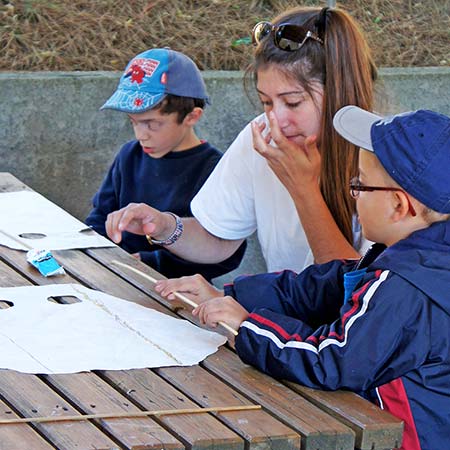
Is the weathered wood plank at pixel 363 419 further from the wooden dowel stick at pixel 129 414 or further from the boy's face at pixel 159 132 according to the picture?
the boy's face at pixel 159 132

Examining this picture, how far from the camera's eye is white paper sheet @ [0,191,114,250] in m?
3.29

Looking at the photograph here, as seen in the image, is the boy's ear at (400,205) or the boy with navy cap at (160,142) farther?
the boy with navy cap at (160,142)

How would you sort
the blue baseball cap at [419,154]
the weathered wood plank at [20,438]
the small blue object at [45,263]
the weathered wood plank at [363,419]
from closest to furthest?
the weathered wood plank at [20,438], the weathered wood plank at [363,419], the blue baseball cap at [419,154], the small blue object at [45,263]

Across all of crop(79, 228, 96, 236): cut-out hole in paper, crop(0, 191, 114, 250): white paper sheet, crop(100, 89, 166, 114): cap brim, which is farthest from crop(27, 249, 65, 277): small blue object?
crop(100, 89, 166, 114): cap brim

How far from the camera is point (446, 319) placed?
217cm

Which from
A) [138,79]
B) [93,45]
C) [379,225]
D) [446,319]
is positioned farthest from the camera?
[93,45]

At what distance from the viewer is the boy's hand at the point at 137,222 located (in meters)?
3.17

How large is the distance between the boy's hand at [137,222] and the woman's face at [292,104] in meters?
0.49

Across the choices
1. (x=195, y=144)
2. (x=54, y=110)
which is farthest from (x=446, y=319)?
(x=54, y=110)

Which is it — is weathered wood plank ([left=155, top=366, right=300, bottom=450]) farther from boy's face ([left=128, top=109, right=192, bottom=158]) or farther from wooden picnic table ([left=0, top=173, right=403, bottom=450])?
boy's face ([left=128, top=109, right=192, bottom=158])

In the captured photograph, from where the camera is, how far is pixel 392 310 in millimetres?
2160

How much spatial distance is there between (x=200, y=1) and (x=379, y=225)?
13.1 feet

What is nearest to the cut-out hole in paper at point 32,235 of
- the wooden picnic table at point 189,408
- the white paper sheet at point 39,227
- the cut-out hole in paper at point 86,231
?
the white paper sheet at point 39,227

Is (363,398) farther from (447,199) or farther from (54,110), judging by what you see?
(54,110)
